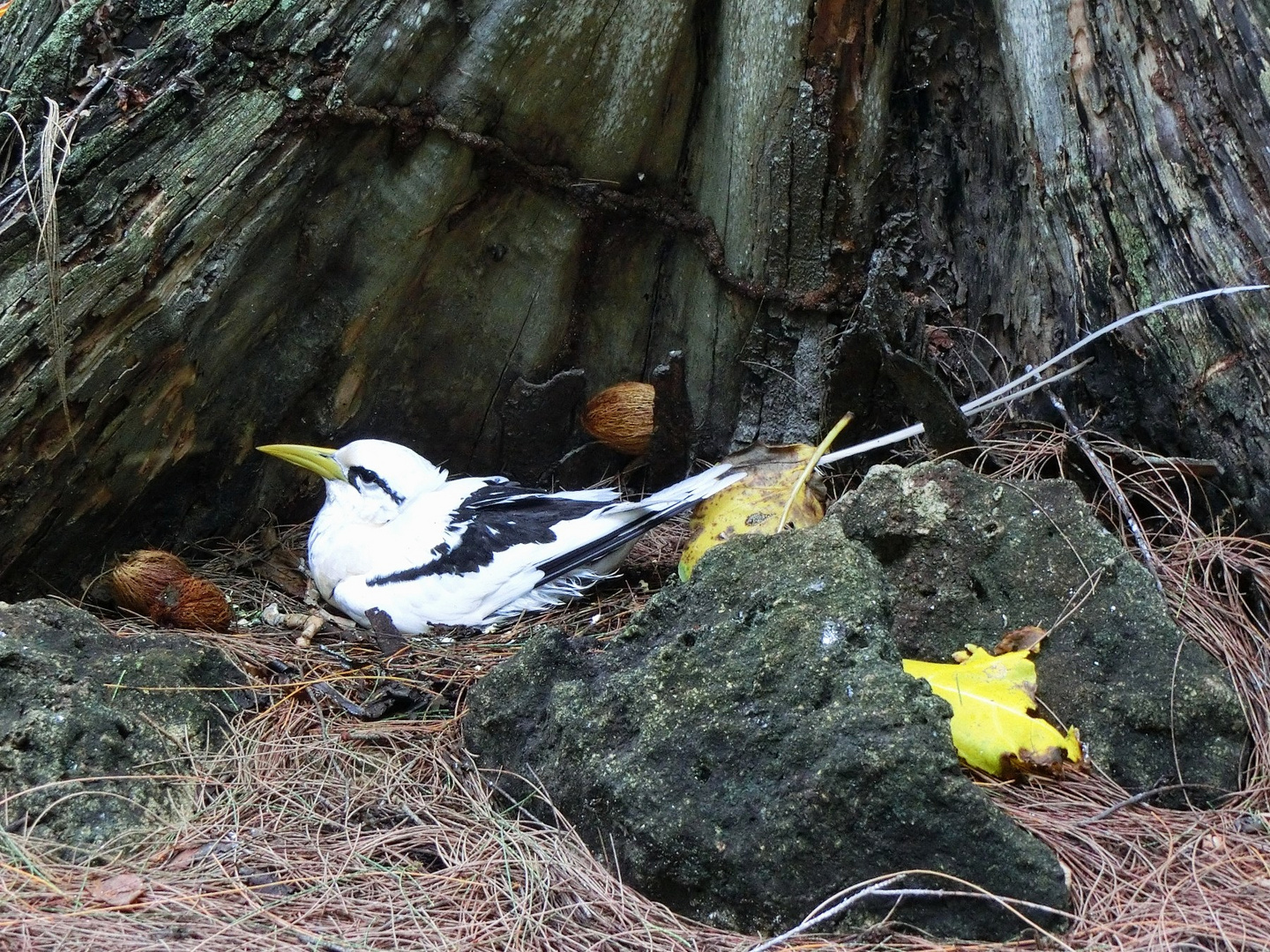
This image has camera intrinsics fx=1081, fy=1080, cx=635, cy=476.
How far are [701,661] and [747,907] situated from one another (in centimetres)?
55

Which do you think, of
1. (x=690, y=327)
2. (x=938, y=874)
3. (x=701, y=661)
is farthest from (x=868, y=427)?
(x=938, y=874)

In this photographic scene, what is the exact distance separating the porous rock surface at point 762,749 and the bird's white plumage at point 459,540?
3.56 ft

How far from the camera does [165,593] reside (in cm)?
364

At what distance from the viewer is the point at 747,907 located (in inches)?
84.7

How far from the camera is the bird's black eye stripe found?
415 centimetres

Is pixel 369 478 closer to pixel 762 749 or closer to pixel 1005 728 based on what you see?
pixel 762 749

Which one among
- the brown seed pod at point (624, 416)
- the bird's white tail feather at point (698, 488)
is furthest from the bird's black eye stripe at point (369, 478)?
the bird's white tail feather at point (698, 488)

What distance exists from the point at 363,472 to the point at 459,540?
523 mm

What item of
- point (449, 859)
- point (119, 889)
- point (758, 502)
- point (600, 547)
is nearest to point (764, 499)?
point (758, 502)

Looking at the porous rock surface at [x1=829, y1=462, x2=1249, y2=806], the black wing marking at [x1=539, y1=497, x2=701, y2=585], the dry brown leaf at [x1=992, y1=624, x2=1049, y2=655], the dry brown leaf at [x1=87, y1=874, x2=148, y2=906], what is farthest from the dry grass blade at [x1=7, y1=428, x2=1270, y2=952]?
the black wing marking at [x1=539, y1=497, x2=701, y2=585]

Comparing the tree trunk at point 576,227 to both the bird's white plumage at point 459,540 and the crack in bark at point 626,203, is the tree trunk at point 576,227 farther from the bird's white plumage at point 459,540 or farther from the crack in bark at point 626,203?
the bird's white plumage at point 459,540

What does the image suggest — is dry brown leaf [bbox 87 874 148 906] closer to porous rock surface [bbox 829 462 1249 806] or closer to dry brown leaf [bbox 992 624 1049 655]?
porous rock surface [bbox 829 462 1249 806]

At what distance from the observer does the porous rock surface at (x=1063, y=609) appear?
2500 mm

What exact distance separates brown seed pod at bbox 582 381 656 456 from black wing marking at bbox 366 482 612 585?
13.3 inches
